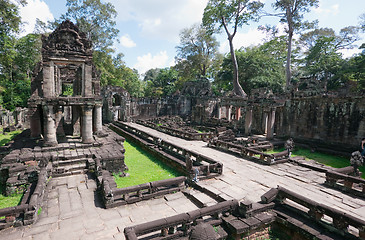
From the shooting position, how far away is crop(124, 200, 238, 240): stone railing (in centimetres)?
501

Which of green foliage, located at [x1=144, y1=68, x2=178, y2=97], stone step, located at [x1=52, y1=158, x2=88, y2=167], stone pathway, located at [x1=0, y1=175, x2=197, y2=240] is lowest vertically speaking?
stone pathway, located at [x1=0, y1=175, x2=197, y2=240]

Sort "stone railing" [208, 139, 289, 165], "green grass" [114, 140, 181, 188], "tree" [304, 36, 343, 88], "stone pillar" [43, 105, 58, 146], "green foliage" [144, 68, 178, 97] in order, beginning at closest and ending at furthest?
1. "green grass" [114, 140, 181, 188]
2. "stone railing" [208, 139, 289, 165]
3. "stone pillar" [43, 105, 58, 146]
4. "tree" [304, 36, 343, 88]
5. "green foliage" [144, 68, 178, 97]

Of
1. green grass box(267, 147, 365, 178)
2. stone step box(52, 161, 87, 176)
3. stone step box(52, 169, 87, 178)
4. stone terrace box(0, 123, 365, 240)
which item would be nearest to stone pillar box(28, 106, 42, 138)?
stone step box(52, 161, 87, 176)

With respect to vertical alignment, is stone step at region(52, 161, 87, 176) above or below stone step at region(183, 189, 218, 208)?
above

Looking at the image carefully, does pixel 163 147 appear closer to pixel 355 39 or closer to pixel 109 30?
pixel 109 30

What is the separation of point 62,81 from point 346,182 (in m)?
18.8

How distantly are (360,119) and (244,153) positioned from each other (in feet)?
29.5

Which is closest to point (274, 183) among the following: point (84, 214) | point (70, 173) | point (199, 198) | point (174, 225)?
point (199, 198)

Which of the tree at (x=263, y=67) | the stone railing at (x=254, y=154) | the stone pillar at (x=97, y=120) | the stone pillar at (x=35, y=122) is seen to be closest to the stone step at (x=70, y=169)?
the stone pillar at (x=97, y=120)

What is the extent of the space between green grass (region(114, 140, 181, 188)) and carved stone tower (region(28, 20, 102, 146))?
3.35m

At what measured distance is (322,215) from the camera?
5.92 meters

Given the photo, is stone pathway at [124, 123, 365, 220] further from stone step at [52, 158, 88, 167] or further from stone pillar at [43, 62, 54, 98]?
stone pillar at [43, 62, 54, 98]

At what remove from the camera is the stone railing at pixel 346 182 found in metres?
7.78

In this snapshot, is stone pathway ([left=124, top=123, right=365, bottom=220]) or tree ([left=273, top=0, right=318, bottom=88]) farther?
tree ([left=273, top=0, right=318, bottom=88])
